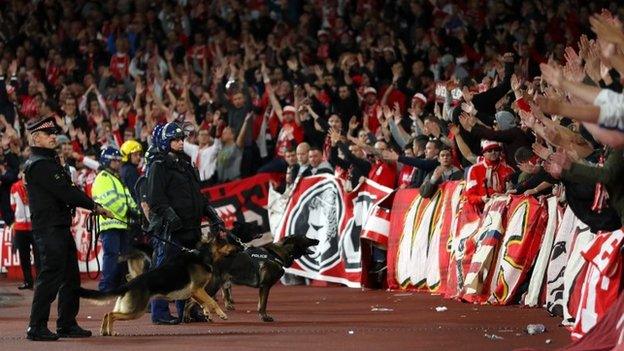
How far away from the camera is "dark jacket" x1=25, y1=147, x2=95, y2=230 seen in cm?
1367

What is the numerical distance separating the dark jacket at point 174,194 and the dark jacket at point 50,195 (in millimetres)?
1268

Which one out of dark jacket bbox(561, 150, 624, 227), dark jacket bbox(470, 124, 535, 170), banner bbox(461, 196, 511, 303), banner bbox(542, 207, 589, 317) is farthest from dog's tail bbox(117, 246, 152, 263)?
dark jacket bbox(561, 150, 624, 227)

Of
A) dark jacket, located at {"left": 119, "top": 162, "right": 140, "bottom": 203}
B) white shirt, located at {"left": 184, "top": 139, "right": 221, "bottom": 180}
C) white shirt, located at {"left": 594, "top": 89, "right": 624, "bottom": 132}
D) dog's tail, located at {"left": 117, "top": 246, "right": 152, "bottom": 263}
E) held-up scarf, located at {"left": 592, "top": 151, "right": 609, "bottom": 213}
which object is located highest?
white shirt, located at {"left": 184, "top": 139, "right": 221, "bottom": 180}

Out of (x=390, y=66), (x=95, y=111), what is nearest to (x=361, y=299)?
(x=390, y=66)

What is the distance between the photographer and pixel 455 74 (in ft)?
78.8

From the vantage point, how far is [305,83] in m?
25.3

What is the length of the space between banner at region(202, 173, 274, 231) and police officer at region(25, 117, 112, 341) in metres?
9.82

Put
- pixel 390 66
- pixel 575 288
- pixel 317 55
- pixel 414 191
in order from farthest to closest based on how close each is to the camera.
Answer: pixel 317 55 → pixel 390 66 → pixel 414 191 → pixel 575 288

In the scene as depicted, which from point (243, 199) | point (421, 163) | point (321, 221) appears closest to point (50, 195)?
point (421, 163)

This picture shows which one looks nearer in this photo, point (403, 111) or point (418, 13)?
point (403, 111)

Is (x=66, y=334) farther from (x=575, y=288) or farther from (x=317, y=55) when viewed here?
(x=317, y=55)

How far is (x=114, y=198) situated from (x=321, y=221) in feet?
13.9

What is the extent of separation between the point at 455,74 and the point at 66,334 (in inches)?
455

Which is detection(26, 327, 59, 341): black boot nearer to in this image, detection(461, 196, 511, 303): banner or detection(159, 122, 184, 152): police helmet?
detection(159, 122, 184, 152): police helmet
